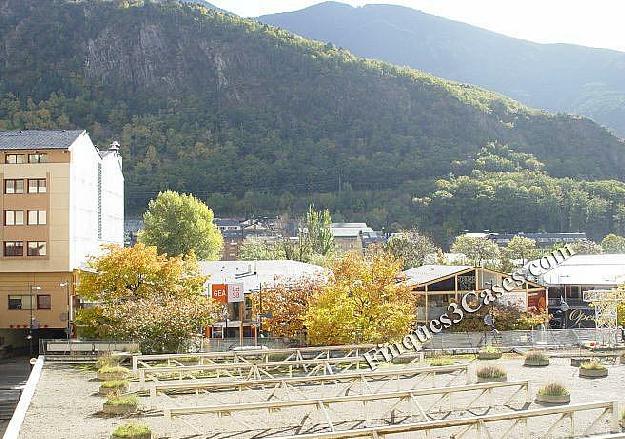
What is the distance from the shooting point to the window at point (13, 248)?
51031 millimetres

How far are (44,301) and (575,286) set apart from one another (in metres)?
35.4

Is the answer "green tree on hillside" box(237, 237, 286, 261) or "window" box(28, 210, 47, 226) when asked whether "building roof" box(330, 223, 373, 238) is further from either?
"window" box(28, 210, 47, 226)

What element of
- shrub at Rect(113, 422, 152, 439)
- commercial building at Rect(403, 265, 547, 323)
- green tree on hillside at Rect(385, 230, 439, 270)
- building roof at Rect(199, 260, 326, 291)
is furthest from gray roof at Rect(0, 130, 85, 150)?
green tree on hillside at Rect(385, 230, 439, 270)

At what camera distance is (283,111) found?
539 ft

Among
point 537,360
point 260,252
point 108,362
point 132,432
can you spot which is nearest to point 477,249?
point 260,252

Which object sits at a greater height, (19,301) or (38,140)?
(38,140)

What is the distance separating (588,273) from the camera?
60.3 m

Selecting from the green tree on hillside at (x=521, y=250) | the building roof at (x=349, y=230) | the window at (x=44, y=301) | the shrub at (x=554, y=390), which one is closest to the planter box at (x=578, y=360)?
the shrub at (x=554, y=390)

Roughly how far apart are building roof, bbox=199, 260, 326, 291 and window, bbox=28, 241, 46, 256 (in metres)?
9.95

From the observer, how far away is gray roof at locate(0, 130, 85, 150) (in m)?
51.7

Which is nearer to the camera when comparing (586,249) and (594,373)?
(594,373)

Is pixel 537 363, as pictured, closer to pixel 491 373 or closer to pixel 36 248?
pixel 491 373

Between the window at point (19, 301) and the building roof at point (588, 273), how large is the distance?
33790 millimetres

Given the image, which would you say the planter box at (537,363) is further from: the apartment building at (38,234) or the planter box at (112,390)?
the apartment building at (38,234)
